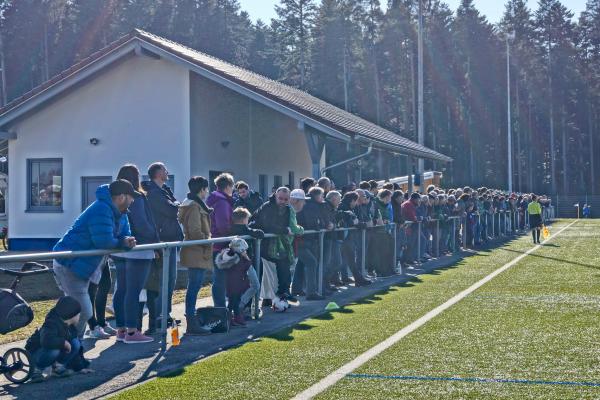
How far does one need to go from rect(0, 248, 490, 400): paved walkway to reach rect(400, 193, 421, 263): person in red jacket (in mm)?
7988

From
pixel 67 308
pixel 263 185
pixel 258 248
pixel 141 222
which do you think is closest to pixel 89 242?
pixel 67 308

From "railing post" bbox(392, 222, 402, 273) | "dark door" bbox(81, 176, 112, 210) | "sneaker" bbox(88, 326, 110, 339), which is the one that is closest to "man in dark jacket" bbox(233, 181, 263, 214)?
"sneaker" bbox(88, 326, 110, 339)

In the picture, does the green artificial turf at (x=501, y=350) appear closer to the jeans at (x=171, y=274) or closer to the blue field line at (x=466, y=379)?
the blue field line at (x=466, y=379)

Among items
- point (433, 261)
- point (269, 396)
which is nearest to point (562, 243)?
point (433, 261)

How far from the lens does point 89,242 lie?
28.9ft

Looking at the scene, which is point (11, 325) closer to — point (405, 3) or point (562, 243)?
point (562, 243)

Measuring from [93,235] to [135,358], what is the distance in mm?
1430

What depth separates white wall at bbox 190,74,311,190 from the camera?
2603 centimetres

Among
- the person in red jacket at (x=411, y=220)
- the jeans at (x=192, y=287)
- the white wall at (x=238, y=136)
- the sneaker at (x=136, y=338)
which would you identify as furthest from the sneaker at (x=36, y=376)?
the white wall at (x=238, y=136)

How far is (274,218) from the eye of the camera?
42.3ft

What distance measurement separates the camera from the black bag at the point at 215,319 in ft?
36.3

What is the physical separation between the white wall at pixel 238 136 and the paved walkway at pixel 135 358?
1290 cm

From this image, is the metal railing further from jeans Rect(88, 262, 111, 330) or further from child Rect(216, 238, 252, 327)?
jeans Rect(88, 262, 111, 330)

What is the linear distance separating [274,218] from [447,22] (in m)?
78.5
